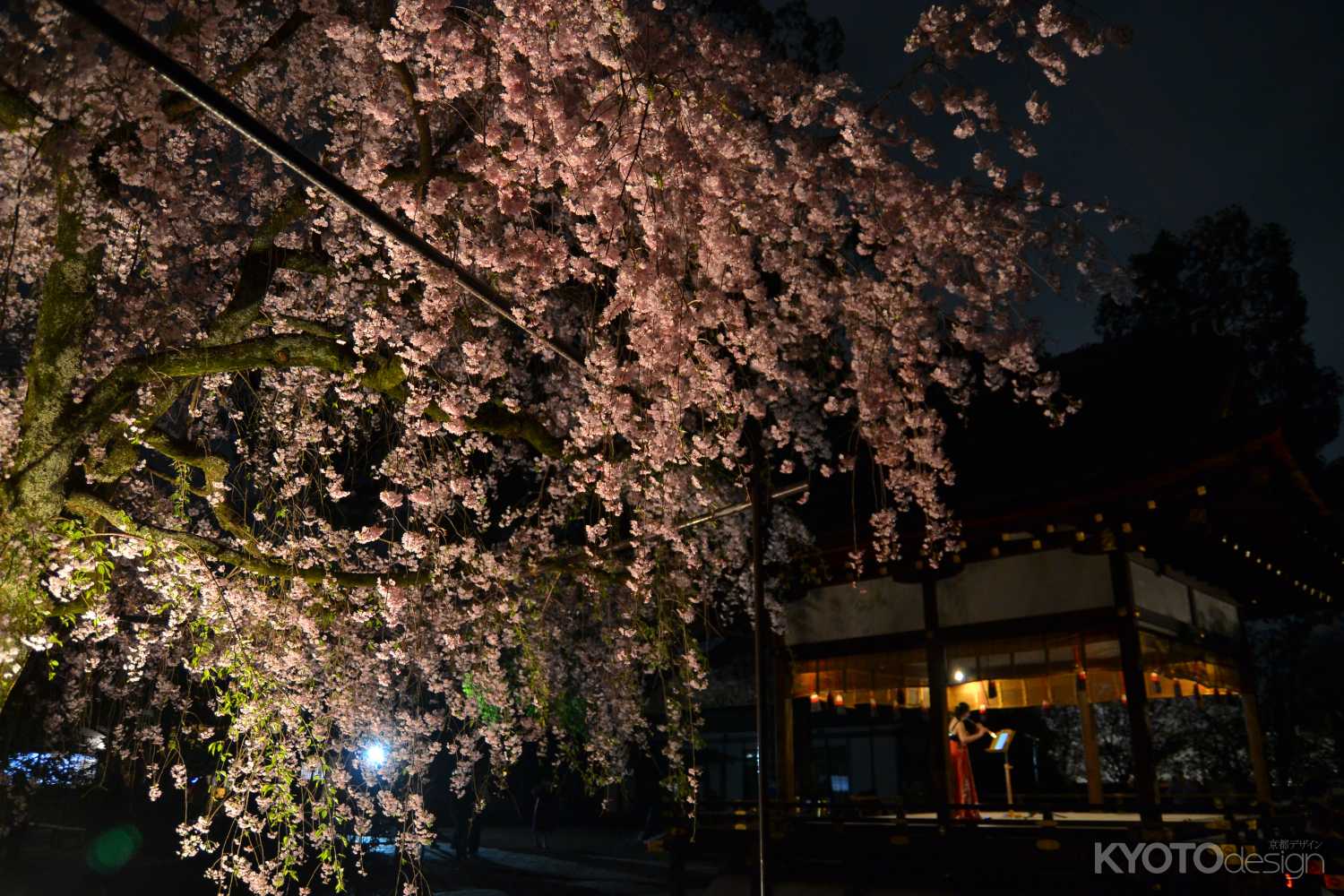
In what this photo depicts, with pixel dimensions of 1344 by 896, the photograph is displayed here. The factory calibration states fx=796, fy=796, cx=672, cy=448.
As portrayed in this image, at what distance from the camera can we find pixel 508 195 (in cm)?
570

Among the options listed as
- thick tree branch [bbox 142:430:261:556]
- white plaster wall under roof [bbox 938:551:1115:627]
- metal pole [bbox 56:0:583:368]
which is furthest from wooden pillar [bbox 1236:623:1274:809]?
metal pole [bbox 56:0:583:368]

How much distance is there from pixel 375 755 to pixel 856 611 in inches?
306

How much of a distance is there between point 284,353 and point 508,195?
2.15 meters

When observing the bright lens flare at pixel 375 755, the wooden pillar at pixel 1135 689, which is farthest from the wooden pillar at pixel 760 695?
the bright lens flare at pixel 375 755

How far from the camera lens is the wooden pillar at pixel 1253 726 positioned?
11.7 m

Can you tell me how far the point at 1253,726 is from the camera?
12219 mm

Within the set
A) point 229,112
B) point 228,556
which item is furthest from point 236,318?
point 229,112

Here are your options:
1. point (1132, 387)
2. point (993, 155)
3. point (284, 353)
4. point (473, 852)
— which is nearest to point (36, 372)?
point (284, 353)

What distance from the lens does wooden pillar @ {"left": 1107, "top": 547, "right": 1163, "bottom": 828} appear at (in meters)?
8.26

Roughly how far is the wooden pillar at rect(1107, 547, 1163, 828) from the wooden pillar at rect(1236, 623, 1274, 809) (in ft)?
14.4

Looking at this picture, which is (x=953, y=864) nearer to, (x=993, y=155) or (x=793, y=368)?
(x=793, y=368)

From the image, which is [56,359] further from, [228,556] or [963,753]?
[963,753]
